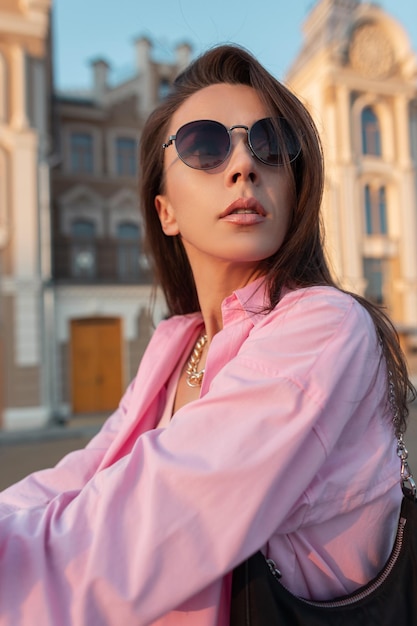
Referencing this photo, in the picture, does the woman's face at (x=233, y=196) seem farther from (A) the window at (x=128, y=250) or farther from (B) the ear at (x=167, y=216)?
(A) the window at (x=128, y=250)

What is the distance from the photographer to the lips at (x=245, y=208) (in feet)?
3.34

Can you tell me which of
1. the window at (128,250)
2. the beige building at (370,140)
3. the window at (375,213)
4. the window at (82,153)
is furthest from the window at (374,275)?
the window at (82,153)

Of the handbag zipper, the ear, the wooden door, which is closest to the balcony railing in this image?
the wooden door

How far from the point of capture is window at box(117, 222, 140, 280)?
13539 millimetres

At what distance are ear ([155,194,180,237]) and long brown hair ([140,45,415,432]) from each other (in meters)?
0.05

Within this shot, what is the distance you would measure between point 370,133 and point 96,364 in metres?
11.7

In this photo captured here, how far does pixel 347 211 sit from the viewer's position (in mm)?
13984

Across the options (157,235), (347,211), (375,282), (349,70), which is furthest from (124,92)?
(157,235)

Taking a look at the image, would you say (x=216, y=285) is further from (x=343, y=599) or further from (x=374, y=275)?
(x=374, y=275)

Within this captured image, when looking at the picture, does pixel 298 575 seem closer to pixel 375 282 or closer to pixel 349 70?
pixel 375 282

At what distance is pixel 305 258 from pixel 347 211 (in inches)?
546

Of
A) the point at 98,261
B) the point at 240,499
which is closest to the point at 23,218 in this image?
the point at 98,261

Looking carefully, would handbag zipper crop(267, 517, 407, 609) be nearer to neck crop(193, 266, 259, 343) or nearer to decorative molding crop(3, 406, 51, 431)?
neck crop(193, 266, 259, 343)

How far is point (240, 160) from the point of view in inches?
40.9
